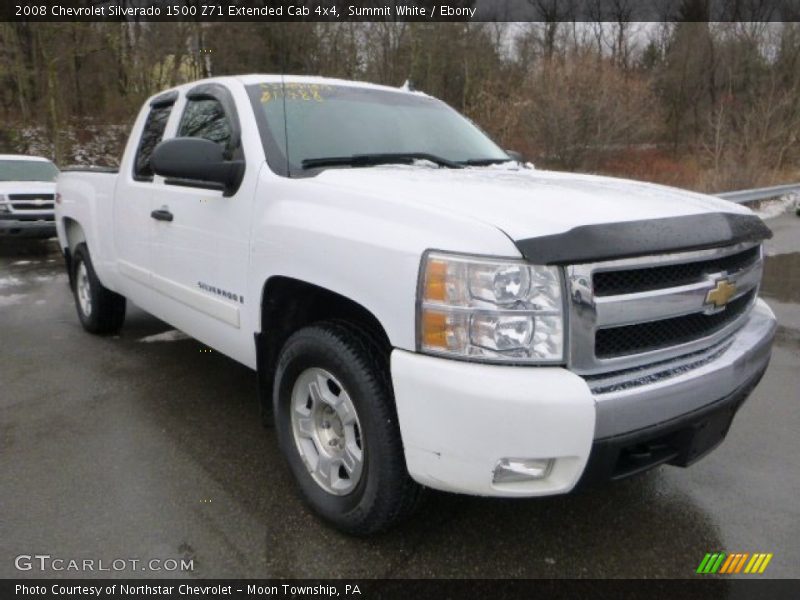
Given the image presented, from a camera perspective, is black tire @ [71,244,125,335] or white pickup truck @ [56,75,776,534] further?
black tire @ [71,244,125,335]

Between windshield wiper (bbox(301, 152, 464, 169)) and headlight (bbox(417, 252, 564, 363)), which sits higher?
windshield wiper (bbox(301, 152, 464, 169))

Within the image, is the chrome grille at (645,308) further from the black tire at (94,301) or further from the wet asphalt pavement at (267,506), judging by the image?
the black tire at (94,301)

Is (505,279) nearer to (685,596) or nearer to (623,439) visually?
(623,439)

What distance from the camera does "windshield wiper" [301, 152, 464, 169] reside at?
3121mm

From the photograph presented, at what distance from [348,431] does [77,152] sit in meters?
27.0

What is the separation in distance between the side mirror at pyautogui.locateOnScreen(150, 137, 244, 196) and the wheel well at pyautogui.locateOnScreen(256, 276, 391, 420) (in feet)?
1.91

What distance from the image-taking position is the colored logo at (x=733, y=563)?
8.12 feet

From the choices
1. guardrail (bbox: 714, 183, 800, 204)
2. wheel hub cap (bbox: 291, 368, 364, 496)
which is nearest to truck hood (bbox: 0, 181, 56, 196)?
wheel hub cap (bbox: 291, 368, 364, 496)

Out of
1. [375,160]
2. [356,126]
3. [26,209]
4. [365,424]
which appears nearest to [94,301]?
[356,126]

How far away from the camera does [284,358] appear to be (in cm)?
273

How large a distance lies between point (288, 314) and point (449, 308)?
105 cm

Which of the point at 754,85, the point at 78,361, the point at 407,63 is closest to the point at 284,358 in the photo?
the point at 78,361

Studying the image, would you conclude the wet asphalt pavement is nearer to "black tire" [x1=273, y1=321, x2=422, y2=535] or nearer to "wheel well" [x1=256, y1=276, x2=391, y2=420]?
"black tire" [x1=273, y1=321, x2=422, y2=535]

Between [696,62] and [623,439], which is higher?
[696,62]
